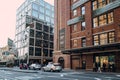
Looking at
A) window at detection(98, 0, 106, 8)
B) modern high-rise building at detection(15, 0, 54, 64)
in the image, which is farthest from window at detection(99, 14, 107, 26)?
modern high-rise building at detection(15, 0, 54, 64)

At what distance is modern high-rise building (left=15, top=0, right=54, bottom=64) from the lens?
92812 millimetres

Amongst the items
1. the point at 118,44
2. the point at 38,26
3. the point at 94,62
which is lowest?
the point at 94,62

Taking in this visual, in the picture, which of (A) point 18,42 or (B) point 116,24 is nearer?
(B) point 116,24

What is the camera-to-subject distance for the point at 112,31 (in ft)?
129

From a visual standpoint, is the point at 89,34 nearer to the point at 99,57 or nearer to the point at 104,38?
the point at 104,38

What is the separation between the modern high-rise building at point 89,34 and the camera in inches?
1526

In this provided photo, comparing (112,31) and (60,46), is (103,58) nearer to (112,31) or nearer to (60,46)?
(112,31)

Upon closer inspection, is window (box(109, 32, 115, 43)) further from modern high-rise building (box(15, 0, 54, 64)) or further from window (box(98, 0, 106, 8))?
modern high-rise building (box(15, 0, 54, 64))

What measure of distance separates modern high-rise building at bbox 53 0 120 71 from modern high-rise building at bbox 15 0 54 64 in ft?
113

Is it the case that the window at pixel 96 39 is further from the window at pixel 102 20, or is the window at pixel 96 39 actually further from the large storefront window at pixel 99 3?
the large storefront window at pixel 99 3

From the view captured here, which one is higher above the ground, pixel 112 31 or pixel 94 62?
pixel 112 31

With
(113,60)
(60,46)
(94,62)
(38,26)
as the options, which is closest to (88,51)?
(94,62)

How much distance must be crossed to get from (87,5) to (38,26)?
175 feet

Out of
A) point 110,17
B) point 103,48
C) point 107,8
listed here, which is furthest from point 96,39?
point 107,8
